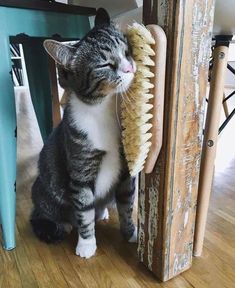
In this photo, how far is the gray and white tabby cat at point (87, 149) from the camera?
2.09 feet

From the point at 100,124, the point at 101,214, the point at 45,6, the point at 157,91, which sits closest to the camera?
the point at 157,91

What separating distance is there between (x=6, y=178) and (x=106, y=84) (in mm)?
387

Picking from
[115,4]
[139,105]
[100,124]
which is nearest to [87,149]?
[100,124]

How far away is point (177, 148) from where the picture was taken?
0.60 meters

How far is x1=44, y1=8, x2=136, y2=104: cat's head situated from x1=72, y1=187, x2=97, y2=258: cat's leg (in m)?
0.25

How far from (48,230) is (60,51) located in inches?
20.3

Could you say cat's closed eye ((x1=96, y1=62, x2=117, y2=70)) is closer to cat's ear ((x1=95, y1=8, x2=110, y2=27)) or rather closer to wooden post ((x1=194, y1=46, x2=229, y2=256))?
cat's ear ((x1=95, y1=8, x2=110, y2=27))

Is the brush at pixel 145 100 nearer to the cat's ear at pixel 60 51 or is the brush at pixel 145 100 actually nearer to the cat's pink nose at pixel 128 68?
the cat's pink nose at pixel 128 68

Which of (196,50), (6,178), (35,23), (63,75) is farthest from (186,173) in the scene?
(35,23)

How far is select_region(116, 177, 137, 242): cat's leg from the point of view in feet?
2.77

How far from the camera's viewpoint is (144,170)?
0.64m

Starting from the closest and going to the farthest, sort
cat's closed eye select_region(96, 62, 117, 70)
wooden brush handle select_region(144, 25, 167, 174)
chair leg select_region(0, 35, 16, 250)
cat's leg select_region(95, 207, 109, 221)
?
1. wooden brush handle select_region(144, 25, 167, 174)
2. cat's closed eye select_region(96, 62, 117, 70)
3. chair leg select_region(0, 35, 16, 250)
4. cat's leg select_region(95, 207, 109, 221)

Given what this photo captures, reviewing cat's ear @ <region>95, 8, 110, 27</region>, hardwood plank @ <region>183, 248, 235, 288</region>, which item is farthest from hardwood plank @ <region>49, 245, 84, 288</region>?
cat's ear @ <region>95, 8, 110, 27</region>

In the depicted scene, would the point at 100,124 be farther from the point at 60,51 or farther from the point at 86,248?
the point at 86,248
